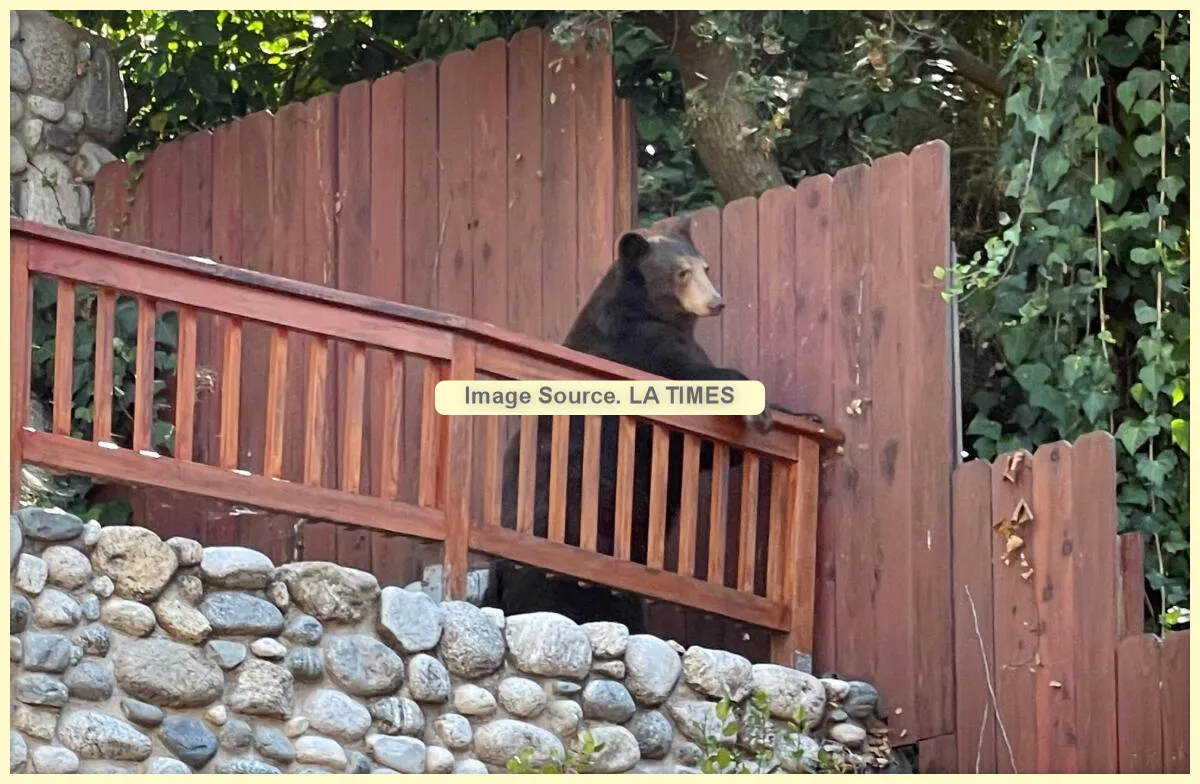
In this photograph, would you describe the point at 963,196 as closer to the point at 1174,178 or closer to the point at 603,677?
the point at 1174,178

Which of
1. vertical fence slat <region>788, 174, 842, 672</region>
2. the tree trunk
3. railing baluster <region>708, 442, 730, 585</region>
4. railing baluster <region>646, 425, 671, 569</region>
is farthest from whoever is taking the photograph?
the tree trunk

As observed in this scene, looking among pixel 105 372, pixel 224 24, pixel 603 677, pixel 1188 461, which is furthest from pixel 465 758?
pixel 224 24

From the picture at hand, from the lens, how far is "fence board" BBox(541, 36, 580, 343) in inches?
272

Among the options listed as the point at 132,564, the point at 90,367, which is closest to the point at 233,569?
the point at 132,564

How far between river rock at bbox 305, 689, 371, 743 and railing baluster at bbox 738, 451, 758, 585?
4.82 feet

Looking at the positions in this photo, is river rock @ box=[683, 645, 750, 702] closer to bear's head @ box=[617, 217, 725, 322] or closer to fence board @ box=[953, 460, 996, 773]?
fence board @ box=[953, 460, 996, 773]

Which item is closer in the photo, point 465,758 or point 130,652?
point 130,652

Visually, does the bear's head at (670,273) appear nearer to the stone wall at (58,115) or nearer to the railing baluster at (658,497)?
the railing baluster at (658,497)

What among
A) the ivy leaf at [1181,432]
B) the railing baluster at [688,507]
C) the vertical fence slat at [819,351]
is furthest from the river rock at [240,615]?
the ivy leaf at [1181,432]

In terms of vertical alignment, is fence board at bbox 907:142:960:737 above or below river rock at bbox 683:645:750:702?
above

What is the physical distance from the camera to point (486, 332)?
5.42m

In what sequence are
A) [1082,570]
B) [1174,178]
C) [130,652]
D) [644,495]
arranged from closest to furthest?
[130,652], [1082,570], [1174,178], [644,495]

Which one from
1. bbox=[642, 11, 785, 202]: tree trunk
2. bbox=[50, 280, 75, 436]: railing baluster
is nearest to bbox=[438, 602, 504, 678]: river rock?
bbox=[50, 280, 75, 436]: railing baluster

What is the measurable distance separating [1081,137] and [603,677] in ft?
7.26
